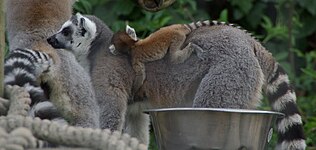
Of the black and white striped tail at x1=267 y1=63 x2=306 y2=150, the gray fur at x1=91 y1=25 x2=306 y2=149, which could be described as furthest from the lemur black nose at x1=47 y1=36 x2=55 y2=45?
the black and white striped tail at x1=267 y1=63 x2=306 y2=150

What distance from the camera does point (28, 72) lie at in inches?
123

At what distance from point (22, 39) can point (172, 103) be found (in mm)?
857

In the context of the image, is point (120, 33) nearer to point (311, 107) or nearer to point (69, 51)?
point (69, 51)

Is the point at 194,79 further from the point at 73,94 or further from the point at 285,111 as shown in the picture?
the point at 73,94

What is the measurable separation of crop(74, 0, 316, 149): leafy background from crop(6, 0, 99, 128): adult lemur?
0.77 m

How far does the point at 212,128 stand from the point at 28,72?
1155mm

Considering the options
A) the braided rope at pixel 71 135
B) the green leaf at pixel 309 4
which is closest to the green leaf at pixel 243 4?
the green leaf at pixel 309 4

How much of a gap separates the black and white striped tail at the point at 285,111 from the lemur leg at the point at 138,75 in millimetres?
633

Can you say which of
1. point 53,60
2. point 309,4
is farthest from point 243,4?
point 53,60

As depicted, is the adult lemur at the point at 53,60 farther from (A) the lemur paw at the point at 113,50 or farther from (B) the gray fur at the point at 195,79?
(A) the lemur paw at the point at 113,50

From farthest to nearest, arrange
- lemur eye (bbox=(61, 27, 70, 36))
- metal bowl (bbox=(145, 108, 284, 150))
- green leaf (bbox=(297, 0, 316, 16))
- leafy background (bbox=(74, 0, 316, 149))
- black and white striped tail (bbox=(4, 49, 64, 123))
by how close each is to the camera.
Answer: green leaf (bbox=(297, 0, 316, 16)), leafy background (bbox=(74, 0, 316, 149)), lemur eye (bbox=(61, 27, 70, 36)), black and white striped tail (bbox=(4, 49, 64, 123)), metal bowl (bbox=(145, 108, 284, 150))

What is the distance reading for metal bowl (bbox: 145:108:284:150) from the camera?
225 centimetres

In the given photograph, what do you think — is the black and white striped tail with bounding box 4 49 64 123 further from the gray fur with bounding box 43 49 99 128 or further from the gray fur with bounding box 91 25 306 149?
the gray fur with bounding box 91 25 306 149

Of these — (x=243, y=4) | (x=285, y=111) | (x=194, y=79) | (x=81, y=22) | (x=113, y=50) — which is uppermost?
(x=243, y=4)
